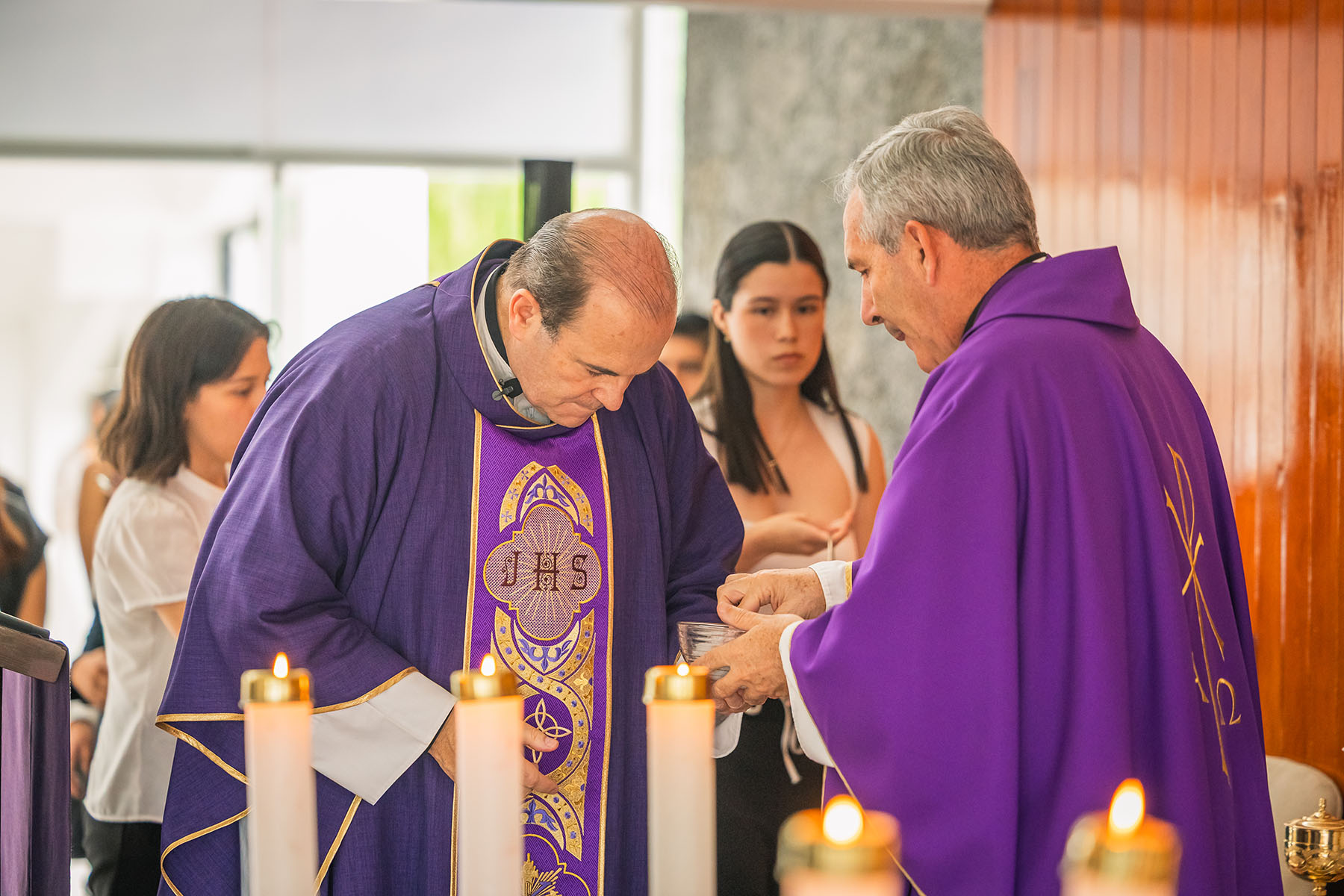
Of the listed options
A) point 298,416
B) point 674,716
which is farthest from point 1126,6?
point 674,716

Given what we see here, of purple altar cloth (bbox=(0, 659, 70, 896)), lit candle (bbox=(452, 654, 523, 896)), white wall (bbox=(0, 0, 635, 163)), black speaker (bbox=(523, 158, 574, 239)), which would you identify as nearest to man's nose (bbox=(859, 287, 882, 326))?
black speaker (bbox=(523, 158, 574, 239))

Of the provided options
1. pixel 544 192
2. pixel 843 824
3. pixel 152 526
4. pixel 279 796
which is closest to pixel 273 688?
pixel 279 796

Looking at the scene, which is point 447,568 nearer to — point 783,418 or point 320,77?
point 783,418

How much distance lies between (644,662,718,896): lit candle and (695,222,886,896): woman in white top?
2.21m

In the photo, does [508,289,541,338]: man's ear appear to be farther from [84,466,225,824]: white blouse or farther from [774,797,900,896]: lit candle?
[774,797,900,896]: lit candle

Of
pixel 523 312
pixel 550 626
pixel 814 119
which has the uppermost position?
pixel 814 119

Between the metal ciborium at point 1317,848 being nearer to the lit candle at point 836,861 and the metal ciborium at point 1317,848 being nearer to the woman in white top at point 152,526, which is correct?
the lit candle at point 836,861

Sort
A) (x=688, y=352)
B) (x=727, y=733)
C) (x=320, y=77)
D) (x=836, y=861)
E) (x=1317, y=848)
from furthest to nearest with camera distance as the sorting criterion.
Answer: (x=320, y=77)
(x=688, y=352)
(x=1317, y=848)
(x=727, y=733)
(x=836, y=861)

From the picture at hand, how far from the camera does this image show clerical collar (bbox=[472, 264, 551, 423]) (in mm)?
2254

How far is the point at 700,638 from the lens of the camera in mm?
2123

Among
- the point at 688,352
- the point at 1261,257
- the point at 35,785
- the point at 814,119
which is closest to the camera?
the point at 35,785

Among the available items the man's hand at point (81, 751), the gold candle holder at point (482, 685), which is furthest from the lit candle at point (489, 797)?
the man's hand at point (81, 751)

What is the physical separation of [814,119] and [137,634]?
4750mm

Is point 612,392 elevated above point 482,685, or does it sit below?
above
